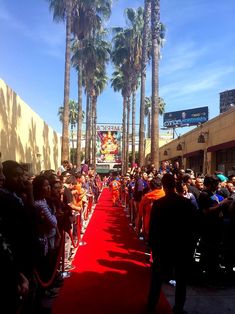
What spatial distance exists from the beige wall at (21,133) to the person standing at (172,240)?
10487 millimetres

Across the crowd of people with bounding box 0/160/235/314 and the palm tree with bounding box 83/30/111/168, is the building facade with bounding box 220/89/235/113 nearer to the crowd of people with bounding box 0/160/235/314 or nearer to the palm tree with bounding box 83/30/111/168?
the palm tree with bounding box 83/30/111/168

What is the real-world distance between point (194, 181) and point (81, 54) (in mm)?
27699

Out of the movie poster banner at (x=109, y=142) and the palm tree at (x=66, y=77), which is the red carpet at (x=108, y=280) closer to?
the palm tree at (x=66, y=77)

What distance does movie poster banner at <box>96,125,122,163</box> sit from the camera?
66250 millimetres

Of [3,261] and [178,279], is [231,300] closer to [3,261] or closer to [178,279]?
[178,279]

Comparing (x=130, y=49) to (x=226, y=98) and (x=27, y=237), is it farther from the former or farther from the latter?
(x=27, y=237)

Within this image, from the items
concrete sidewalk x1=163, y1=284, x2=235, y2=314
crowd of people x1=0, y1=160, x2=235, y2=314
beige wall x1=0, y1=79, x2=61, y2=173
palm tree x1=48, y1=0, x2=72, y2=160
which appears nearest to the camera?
crowd of people x1=0, y1=160, x2=235, y2=314

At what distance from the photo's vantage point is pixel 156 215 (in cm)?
518

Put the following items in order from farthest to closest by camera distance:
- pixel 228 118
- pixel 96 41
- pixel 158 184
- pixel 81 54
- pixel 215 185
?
pixel 96 41, pixel 81 54, pixel 228 118, pixel 158 184, pixel 215 185

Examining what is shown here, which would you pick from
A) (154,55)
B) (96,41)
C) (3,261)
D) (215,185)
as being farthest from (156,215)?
(96,41)

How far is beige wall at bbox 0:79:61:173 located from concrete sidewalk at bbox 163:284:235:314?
10.1 m

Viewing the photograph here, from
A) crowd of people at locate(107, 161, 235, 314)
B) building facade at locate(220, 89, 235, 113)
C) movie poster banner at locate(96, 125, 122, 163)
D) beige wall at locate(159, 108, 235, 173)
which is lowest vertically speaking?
crowd of people at locate(107, 161, 235, 314)

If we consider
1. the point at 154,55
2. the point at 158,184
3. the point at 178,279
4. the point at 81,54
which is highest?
the point at 81,54

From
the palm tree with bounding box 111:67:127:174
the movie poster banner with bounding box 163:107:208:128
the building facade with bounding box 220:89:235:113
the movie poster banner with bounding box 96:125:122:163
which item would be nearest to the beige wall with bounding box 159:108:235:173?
the palm tree with bounding box 111:67:127:174
